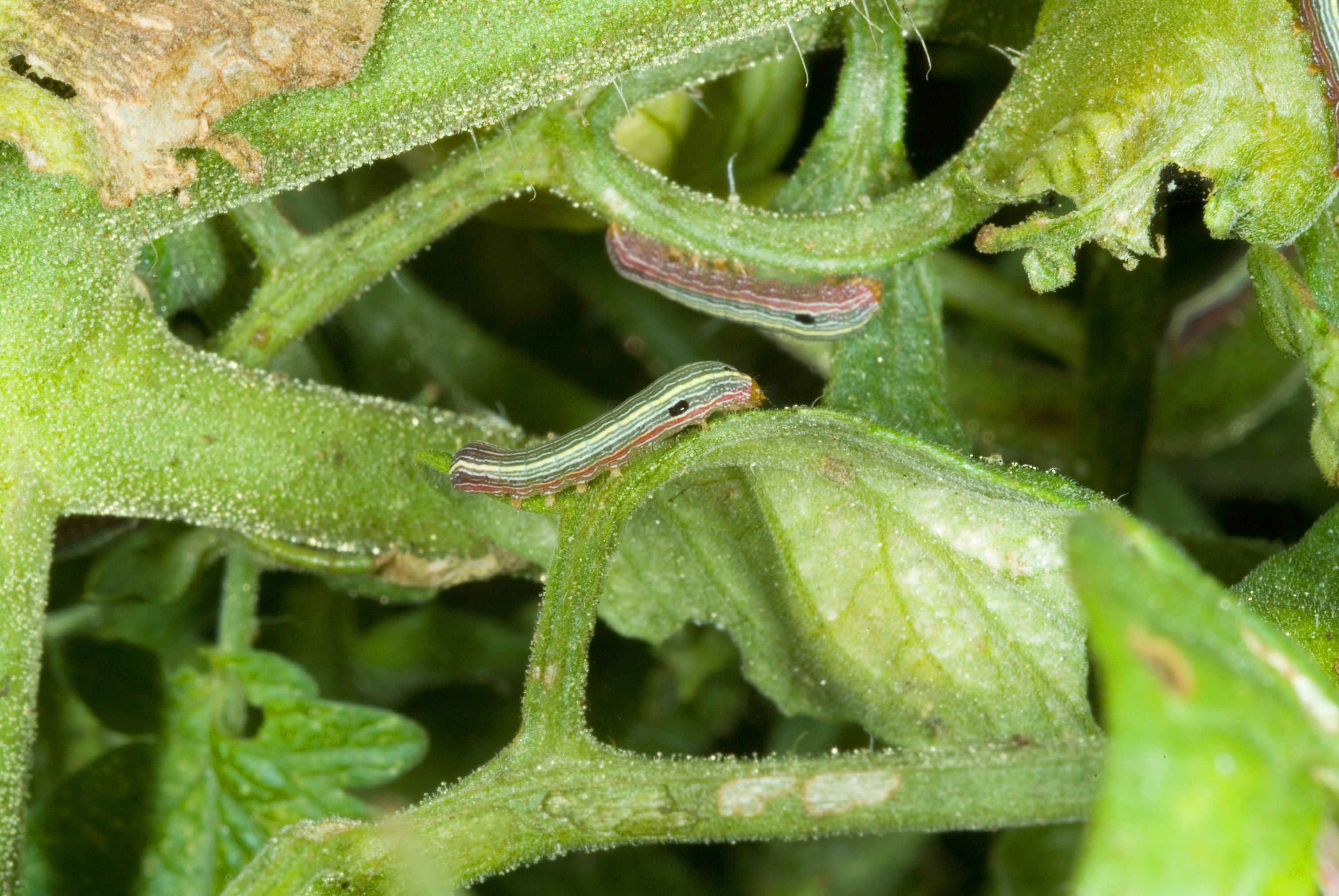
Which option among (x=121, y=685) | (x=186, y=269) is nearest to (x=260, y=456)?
(x=186, y=269)

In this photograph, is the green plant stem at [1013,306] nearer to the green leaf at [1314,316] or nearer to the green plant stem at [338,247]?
the green leaf at [1314,316]

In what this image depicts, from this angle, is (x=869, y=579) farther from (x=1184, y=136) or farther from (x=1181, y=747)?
(x=1181, y=747)

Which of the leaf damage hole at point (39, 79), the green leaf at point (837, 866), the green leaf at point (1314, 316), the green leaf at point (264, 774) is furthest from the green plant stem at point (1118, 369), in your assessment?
the leaf damage hole at point (39, 79)

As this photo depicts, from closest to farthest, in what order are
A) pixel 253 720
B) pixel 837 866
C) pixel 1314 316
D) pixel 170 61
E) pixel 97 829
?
pixel 170 61, pixel 1314 316, pixel 97 829, pixel 253 720, pixel 837 866

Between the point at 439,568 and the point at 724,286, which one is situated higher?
the point at 724,286

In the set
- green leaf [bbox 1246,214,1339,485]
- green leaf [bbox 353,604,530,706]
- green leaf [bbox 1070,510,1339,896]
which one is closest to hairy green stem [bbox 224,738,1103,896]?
green leaf [bbox 1246,214,1339,485]

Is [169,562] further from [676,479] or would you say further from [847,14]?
[847,14]
